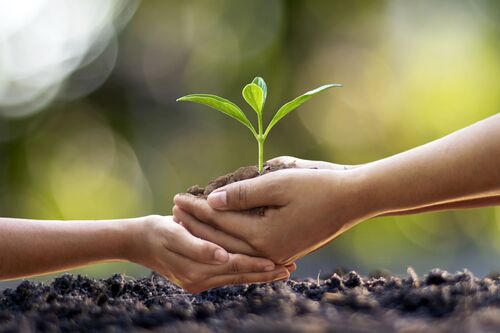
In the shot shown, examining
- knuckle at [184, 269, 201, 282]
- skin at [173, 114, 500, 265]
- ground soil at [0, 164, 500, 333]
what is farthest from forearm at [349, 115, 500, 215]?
knuckle at [184, 269, 201, 282]

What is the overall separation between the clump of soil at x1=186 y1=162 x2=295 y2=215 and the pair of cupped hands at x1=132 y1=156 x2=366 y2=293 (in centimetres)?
4

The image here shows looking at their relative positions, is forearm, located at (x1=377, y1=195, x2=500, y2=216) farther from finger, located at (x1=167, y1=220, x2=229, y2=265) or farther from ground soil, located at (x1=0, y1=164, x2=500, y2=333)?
finger, located at (x1=167, y1=220, x2=229, y2=265)

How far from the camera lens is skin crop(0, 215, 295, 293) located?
133cm

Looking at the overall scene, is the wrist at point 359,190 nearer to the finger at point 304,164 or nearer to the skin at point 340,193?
the skin at point 340,193

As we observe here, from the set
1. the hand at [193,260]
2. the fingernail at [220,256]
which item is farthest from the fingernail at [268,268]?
the fingernail at [220,256]

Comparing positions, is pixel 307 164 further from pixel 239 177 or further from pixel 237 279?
pixel 237 279

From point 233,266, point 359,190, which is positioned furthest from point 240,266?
point 359,190

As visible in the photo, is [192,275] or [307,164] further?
[307,164]

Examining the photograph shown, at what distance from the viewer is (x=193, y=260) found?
1328 mm

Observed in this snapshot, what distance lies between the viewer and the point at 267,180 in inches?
50.3

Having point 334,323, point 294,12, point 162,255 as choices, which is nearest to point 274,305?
point 334,323

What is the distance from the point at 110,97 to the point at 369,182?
4.81m

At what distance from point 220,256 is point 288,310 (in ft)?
1.54

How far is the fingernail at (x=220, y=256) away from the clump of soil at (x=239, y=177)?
4.8 inches
